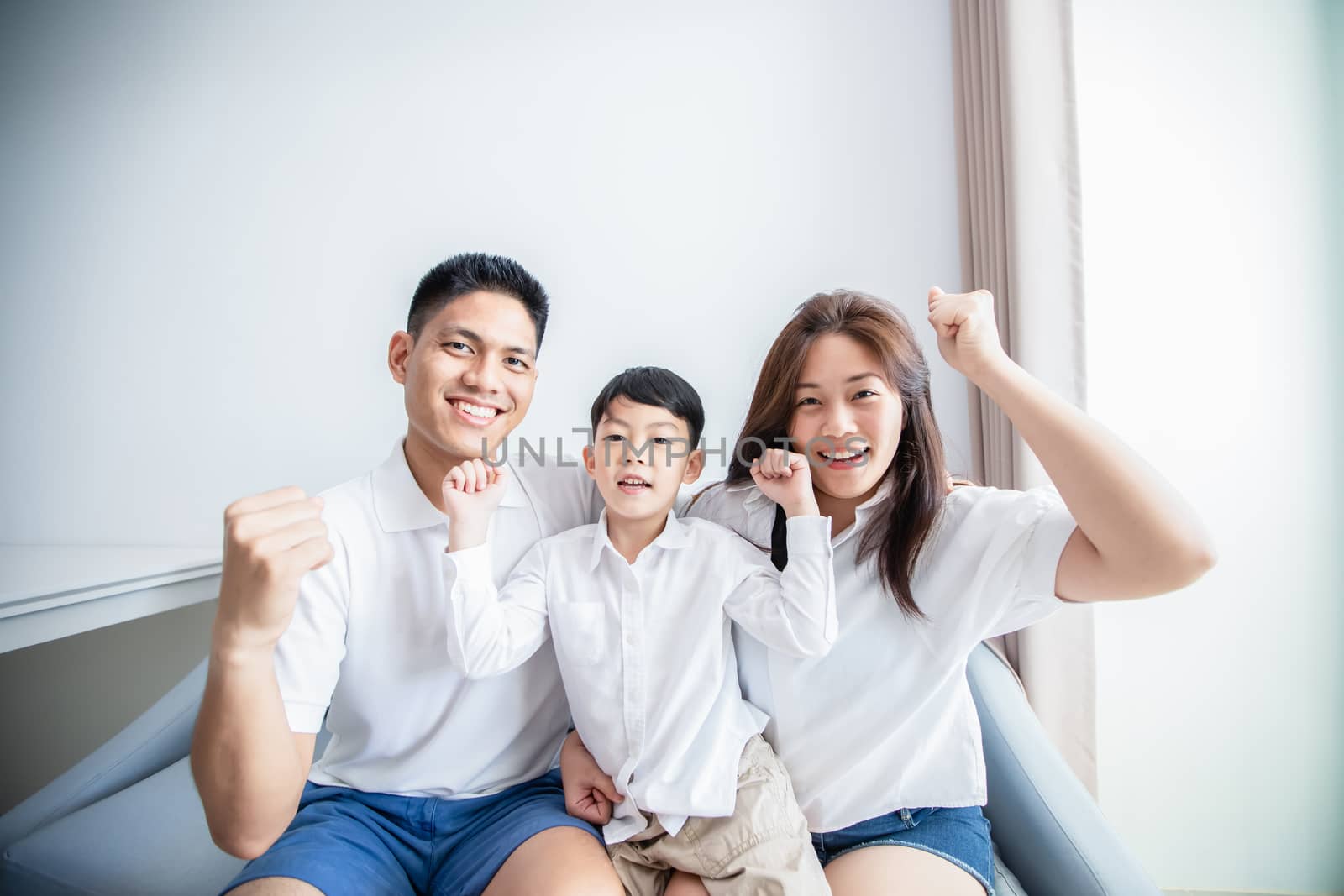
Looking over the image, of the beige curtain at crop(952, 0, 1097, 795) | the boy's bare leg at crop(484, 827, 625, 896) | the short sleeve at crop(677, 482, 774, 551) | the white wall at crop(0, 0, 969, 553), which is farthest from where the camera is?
the white wall at crop(0, 0, 969, 553)

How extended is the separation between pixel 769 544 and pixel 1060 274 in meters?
0.93

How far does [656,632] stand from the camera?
1.00 meters

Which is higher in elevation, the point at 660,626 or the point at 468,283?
the point at 468,283

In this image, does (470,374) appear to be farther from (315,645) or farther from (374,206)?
(374,206)

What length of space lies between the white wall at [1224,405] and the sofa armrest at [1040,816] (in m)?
0.57

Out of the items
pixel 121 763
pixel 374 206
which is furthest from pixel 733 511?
pixel 374 206

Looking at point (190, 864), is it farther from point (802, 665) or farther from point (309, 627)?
point (802, 665)

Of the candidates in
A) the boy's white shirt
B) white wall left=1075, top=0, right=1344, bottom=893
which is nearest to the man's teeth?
the boy's white shirt

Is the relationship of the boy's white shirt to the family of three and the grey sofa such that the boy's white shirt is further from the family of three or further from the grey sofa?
the grey sofa

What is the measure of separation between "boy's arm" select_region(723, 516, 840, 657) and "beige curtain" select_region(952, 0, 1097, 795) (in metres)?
0.69

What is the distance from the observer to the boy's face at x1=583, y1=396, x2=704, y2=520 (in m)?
1.01

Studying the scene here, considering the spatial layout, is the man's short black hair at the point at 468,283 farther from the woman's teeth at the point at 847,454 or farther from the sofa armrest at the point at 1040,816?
the sofa armrest at the point at 1040,816

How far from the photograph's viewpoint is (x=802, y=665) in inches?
40.8

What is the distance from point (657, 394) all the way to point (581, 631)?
1.37ft
